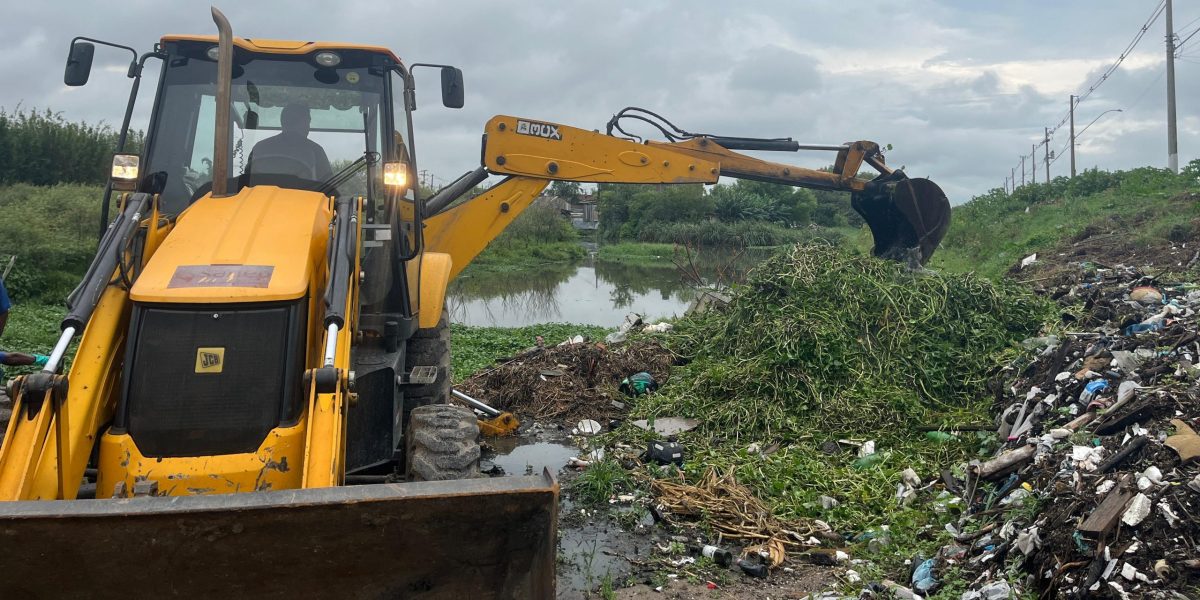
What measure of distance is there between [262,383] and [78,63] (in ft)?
8.33

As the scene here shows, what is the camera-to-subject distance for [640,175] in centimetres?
864

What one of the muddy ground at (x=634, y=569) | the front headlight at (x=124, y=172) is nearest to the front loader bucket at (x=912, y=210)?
the muddy ground at (x=634, y=569)

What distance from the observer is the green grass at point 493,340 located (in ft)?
34.4

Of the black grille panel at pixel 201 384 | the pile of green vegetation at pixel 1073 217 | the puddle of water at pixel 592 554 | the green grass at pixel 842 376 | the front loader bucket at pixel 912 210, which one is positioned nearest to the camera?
the black grille panel at pixel 201 384

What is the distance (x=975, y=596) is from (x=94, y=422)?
3.76 m

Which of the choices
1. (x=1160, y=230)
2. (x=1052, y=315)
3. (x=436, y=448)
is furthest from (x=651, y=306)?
(x=436, y=448)

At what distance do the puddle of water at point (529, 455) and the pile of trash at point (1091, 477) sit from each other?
2.82 m

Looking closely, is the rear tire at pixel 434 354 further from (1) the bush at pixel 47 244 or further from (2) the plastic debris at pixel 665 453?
(1) the bush at pixel 47 244

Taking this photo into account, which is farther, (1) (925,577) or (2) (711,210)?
(2) (711,210)

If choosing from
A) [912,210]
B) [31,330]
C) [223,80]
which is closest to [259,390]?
[223,80]

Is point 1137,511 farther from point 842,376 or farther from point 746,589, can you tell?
point 842,376

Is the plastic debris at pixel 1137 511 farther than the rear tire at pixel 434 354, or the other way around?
the rear tire at pixel 434 354

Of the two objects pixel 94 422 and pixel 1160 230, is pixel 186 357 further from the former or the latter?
pixel 1160 230

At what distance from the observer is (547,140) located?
26.8 feet
